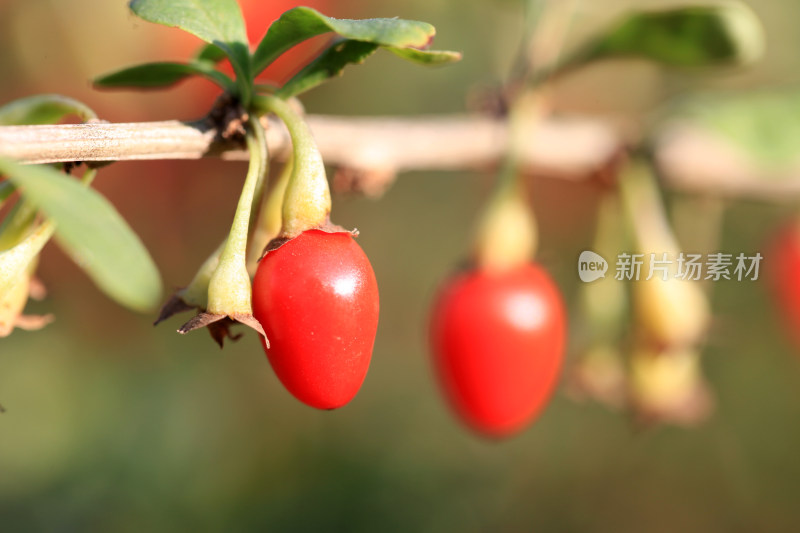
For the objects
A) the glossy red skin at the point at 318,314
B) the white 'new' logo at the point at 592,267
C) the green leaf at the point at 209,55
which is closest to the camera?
the glossy red skin at the point at 318,314

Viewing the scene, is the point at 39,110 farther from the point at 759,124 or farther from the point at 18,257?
the point at 759,124

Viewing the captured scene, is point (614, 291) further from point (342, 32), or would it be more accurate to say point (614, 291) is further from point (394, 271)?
point (342, 32)

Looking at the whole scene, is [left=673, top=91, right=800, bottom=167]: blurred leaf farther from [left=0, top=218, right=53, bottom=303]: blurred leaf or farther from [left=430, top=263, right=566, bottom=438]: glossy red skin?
[left=0, top=218, right=53, bottom=303]: blurred leaf

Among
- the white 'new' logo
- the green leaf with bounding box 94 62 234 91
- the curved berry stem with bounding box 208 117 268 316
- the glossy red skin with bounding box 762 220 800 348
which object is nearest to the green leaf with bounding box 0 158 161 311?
the curved berry stem with bounding box 208 117 268 316

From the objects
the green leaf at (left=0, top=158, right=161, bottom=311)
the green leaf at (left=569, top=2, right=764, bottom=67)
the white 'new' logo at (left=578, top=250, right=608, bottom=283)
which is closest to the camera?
the green leaf at (left=0, top=158, right=161, bottom=311)

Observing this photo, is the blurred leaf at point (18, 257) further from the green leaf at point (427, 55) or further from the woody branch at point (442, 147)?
the green leaf at point (427, 55)

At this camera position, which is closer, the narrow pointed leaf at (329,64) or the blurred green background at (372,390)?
the narrow pointed leaf at (329,64)

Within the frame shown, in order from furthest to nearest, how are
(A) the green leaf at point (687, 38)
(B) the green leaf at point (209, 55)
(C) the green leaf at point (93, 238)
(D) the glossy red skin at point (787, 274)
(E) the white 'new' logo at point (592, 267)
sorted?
(D) the glossy red skin at point (787, 274) < (E) the white 'new' logo at point (592, 267) < (A) the green leaf at point (687, 38) < (B) the green leaf at point (209, 55) < (C) the green leaf at point (93, 238)

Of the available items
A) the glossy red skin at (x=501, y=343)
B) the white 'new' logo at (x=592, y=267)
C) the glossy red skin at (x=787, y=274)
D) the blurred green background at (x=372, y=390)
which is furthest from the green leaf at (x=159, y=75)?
the glossy red skin at (x=787, y=274)
